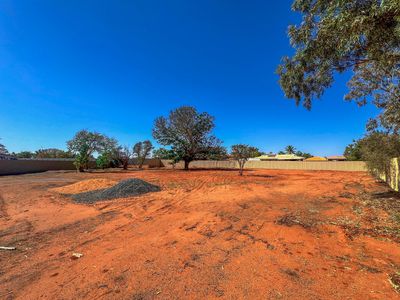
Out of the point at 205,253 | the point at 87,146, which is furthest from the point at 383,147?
the point at 87,146

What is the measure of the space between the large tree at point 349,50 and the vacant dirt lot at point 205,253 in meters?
3.96

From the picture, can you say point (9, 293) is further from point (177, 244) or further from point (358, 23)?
point (358, 23)

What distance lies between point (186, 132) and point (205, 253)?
26.9 m

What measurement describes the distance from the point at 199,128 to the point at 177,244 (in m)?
26.6

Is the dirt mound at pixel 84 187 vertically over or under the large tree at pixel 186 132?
under

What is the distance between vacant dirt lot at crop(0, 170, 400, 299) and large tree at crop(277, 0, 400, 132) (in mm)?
3957

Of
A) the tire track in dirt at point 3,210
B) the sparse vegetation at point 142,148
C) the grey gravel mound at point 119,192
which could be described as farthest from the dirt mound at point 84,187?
the sparse vegetation at point 142,148

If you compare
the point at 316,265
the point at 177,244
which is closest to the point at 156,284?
the point at 177,244

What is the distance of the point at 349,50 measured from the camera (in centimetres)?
511

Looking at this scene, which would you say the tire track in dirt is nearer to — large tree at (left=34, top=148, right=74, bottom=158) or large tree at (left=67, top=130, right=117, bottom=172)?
large tree at (left=67, top=130, right=117, bottom=172)

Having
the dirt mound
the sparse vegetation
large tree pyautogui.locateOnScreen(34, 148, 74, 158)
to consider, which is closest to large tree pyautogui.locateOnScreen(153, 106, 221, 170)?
the sparse vegetation

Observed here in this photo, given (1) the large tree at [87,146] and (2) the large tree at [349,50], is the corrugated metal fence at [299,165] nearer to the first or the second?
(1) the large tree at [87,146]

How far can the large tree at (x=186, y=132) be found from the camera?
1196 inches

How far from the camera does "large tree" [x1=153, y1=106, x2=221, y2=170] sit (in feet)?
99.7
